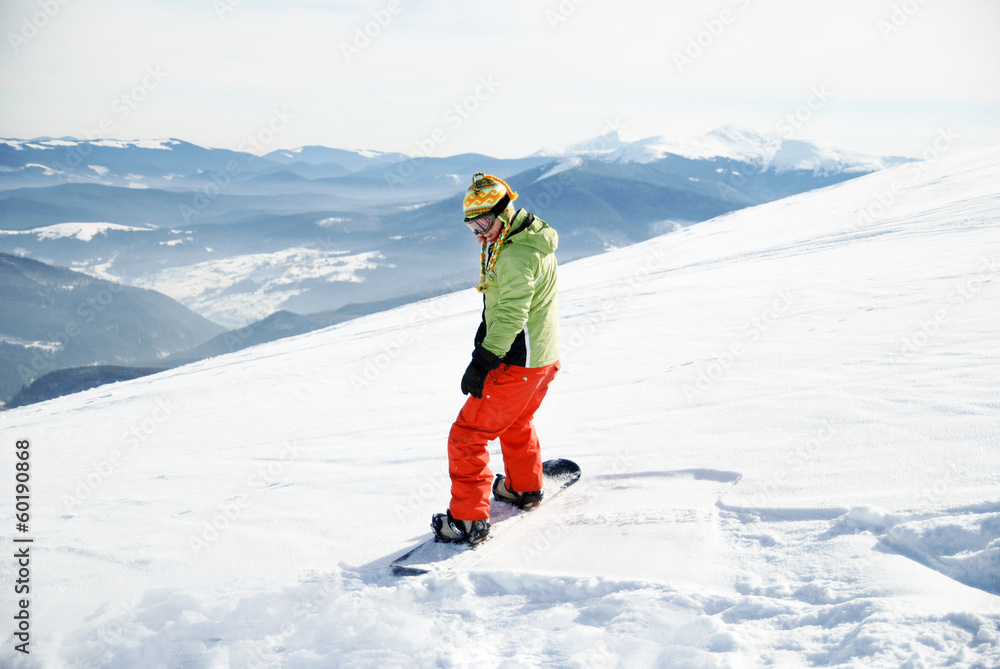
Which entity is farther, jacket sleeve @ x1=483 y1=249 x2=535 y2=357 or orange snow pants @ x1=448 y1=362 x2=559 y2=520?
orange snow pants @ x1=448 y1=362 x2=559 y2=520

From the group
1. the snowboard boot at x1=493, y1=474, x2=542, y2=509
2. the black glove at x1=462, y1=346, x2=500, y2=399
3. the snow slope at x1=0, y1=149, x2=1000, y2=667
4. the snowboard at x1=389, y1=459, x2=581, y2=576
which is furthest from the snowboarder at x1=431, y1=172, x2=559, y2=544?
the snowboard boot at x1=493, y1=474, x2=542, y2=509

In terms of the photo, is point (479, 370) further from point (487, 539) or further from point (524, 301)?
point (487, 539)

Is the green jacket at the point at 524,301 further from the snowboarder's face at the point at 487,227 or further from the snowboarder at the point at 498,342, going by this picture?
the snowboarder's face at the point at 487,227

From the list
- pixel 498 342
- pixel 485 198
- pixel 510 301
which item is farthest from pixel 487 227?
pixel 498 342

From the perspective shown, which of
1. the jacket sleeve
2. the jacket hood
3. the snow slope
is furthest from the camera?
the jacket hood

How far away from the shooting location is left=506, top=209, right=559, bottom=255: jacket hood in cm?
372

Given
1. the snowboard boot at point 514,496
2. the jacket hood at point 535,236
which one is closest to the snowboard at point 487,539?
the snowboard boot at point 514,496

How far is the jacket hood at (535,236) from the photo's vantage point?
146 inches

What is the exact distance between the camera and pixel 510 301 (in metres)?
3.64

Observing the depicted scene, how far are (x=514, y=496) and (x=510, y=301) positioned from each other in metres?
1.63

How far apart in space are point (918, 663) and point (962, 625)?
33 cm

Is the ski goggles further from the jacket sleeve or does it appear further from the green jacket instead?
the jacket sleeve

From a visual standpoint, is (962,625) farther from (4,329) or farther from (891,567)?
(4,329)

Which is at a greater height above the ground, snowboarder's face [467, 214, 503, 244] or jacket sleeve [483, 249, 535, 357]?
snowboarder's face [467, 214, 503, 244]
